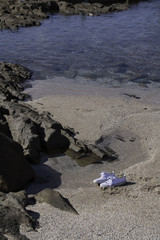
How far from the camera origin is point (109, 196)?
991 centimetres

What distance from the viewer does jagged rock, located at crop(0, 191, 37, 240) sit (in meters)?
7.99

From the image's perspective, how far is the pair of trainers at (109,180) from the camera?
1016cm

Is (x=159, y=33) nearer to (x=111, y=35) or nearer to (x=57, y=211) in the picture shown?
(x=111, y=35)

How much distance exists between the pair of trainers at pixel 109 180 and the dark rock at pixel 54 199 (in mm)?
1160

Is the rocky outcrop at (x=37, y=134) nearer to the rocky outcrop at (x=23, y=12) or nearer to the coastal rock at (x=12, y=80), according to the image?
the coastal rock at (x=12, y=80)

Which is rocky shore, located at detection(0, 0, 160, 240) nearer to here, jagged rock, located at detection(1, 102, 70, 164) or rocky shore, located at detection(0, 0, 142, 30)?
jagged rock, located at detection(1, 102, 70, 164)

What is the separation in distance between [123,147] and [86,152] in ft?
4.12

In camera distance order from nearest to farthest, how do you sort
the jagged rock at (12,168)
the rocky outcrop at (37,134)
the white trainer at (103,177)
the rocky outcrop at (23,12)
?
the jagged rock at (12,168)
the white trainer at (103,177)
the rocky outcrop at (37,134)
the rocky outcrop at (23,12)

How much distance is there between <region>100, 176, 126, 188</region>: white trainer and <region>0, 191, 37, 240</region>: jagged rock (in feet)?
7.12

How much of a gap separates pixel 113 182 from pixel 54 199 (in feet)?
5.47

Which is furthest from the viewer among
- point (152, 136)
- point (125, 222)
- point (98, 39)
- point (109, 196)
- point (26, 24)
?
point (26, 24)

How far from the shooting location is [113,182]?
400 inches

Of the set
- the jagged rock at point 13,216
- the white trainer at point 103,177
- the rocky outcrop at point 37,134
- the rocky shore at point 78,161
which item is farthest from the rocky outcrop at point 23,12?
the jagged rock at point 13,216

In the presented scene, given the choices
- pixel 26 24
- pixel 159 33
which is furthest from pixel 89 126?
pixel 26 24
